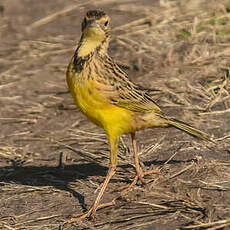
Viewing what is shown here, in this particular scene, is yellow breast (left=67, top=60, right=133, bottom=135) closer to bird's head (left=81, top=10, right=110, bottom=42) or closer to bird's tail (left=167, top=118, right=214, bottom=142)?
bird's head (left=81, top=10, right=110, bottom=42)

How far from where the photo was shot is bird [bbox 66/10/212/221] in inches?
251

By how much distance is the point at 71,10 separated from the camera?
43.1 feet

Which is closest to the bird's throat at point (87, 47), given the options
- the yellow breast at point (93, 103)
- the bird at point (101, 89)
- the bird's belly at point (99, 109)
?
the bird at point (101, 89)

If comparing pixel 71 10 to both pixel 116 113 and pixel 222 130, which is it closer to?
pixel 222 130

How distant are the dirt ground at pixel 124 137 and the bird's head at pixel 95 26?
162 centimetres

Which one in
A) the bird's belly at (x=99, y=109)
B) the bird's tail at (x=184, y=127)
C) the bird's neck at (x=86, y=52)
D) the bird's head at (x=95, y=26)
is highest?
the bird's head at (x=95, y=26)

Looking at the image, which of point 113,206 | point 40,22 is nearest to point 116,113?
point 113,206

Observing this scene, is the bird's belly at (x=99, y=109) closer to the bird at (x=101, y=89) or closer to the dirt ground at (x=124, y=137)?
the bird at (x=101, y=89)

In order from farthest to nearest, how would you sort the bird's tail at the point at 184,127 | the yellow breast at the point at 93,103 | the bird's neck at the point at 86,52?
1. the bird's tail at the point at 184,127
2. the bird's neck at the point at 86,52
3. the yellow breast at the point at 93,103

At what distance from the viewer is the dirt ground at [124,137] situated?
6516 mm

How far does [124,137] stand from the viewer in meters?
8.48

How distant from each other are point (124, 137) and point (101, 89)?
7.04 feet

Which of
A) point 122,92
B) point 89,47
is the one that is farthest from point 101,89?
point 89,47

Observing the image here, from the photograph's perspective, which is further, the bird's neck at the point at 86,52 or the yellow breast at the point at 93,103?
the bird's neck at the point at 86,52
